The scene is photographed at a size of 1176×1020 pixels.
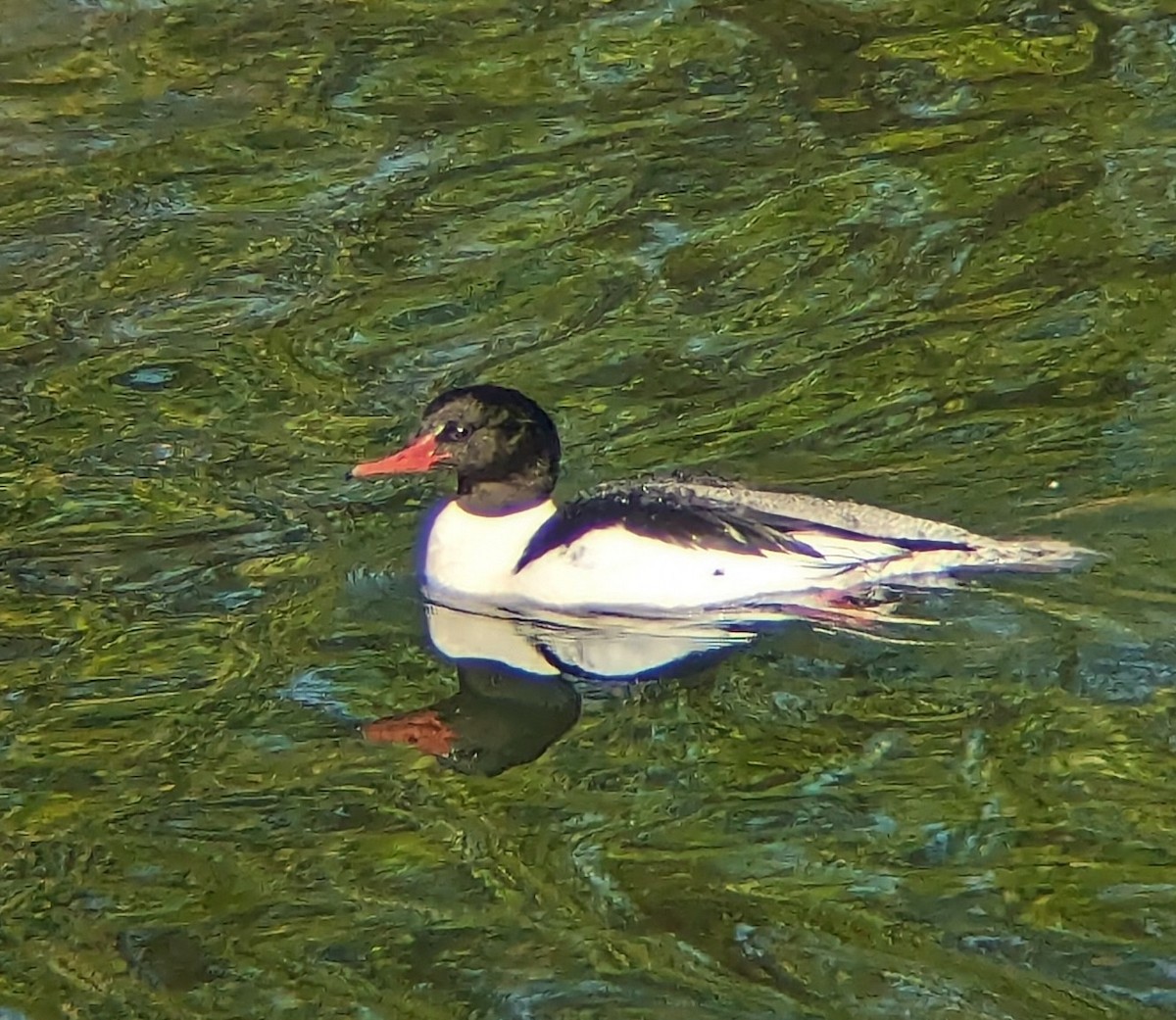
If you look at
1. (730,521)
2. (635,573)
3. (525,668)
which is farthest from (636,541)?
(525,668)

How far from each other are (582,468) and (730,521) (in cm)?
121

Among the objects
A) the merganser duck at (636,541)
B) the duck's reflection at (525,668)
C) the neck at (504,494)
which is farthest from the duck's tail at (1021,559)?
the neck at (504,494)

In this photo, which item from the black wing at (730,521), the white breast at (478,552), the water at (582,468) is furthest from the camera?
the white breast at (478,552)

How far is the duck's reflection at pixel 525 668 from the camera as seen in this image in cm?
714

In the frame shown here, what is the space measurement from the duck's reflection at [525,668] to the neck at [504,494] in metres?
0.34

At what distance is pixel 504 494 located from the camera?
781cm

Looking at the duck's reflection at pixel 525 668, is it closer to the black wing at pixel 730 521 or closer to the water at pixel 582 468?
the water at pixel 582 468

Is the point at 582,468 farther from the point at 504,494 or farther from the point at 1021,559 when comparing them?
the point at 1021,559

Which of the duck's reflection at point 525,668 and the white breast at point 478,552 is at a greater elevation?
the white breast at point 478,552

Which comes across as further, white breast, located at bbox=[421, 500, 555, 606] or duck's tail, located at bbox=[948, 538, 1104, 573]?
white breast, located at bbox=[421, 500, 555, 606]

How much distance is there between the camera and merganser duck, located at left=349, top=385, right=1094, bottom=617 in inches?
293

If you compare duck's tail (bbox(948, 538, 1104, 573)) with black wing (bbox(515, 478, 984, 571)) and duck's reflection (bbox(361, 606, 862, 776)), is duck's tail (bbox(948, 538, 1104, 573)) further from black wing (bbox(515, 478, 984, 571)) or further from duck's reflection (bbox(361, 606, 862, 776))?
duck's reflection (bbox(361, 606, 862, 776))

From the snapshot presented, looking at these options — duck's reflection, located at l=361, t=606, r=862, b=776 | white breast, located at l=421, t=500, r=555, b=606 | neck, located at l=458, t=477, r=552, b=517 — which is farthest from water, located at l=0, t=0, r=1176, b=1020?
neck, located at l=458, t=477, r=552, b=517

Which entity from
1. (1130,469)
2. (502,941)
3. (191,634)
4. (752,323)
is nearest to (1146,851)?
(502,941)
